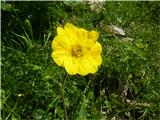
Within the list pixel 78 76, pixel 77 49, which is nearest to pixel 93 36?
pixel 77 49

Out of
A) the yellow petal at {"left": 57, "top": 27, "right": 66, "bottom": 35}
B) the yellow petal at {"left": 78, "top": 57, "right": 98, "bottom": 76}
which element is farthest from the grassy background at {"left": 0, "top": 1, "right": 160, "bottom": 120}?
the yellow petal at {"left": 57, "top": 27, "right": 66, "bottom": 35}

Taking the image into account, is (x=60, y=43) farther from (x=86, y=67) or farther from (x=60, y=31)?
(x=86, y=67)

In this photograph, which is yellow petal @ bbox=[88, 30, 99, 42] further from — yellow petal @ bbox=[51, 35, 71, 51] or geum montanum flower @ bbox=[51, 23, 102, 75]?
yellow petal @ bbox=[51, 35, 71, 51]

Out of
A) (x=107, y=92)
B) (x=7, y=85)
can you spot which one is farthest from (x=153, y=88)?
(x=7, y=85)

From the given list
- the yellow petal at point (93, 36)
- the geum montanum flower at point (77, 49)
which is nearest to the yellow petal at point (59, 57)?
the geum montanum flower at point (77, 49)

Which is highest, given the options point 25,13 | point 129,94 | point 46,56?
point 25,13

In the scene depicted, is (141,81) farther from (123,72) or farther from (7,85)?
(7,85)

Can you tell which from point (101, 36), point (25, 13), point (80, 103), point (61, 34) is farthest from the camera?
point (25, 13)
